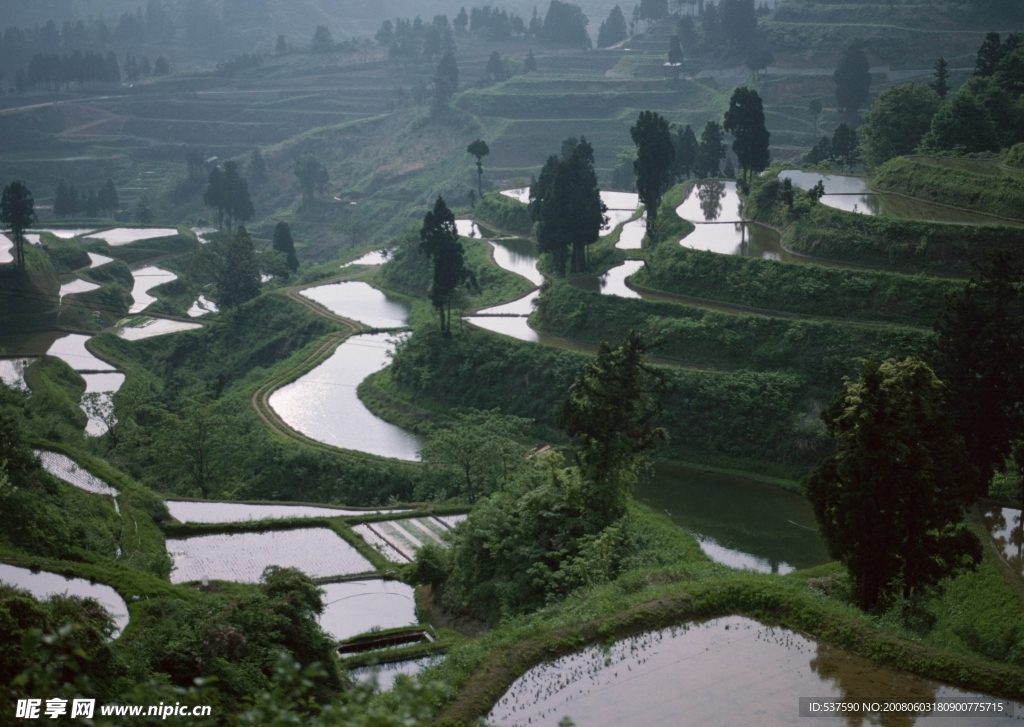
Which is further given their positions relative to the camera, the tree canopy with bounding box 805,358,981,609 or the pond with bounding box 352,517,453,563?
the pond with bounding box 352,517,453,563

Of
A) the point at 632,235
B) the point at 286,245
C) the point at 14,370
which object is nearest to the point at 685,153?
the point at 632,235

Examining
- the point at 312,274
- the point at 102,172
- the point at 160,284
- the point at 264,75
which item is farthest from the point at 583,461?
the point at 264,75

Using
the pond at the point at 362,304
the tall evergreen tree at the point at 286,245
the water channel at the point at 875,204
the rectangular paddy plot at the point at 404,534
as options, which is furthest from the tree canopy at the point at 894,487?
the tall evergreen tree at the point at 286,245

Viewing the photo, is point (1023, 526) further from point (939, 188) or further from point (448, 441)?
point (939, 188)

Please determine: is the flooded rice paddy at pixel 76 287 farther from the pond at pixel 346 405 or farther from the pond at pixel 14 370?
the pond at pixel 346 405

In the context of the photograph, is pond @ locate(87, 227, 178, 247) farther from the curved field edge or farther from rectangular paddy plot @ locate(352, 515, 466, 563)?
the curved field edge

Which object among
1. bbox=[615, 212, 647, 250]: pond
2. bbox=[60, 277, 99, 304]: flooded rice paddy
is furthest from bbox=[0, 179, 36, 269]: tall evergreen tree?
bbox=[615, 212, 647, 250]: pond
